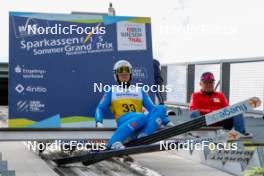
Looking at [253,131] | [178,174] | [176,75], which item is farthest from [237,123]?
[176,75]

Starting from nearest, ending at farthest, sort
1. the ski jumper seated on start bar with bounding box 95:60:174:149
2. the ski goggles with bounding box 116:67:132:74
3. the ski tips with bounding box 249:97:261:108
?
the ski tips with bounding box 249:97:261:108, the ski jumper seated on start bar with bounding box 95:60:174:149, the ski goggles with bounding box 116:67:132:74

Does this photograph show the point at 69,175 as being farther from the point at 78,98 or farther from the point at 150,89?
the point at 150,89

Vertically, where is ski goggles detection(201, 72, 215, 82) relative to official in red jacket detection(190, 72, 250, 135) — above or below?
above

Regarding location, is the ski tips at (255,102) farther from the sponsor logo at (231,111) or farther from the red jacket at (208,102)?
the red jacket at (208,102)

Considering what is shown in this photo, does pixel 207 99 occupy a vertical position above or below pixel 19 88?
below

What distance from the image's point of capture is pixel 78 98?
7.73 meters

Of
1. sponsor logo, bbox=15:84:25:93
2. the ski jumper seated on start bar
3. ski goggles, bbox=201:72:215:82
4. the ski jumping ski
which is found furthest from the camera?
ski goggles, bbox=201:72:215:82

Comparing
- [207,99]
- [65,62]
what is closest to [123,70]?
[65,62]

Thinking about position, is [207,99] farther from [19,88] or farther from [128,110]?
[19,88]

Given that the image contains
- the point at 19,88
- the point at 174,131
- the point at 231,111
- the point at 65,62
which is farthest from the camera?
the point at 65,62

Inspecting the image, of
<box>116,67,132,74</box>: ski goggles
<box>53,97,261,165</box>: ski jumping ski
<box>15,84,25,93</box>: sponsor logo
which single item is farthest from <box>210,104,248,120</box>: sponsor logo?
<box>15,84,25,93</box>: sponsor logo

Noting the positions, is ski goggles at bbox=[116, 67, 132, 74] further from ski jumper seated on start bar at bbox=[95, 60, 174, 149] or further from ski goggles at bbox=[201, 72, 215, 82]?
ski goggles at bbox=[201, 72, 215, 82]

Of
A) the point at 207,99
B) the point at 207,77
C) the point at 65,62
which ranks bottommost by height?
the point at 207,99

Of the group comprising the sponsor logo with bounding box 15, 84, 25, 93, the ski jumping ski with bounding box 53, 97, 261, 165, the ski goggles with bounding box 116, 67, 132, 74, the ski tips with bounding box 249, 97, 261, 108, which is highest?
the ski goggles with bounding box 116, 67, 132, 74
